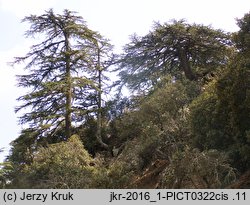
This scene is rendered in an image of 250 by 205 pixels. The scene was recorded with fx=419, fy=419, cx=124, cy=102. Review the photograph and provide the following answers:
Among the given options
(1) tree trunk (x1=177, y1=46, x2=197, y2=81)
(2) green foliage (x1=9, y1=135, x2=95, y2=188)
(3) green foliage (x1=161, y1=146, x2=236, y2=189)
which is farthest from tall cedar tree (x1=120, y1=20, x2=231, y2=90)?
(3) green foliage (x1=161, y1=146, x2=236, y2=189)

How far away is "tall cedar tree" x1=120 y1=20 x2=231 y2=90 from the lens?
911 inches

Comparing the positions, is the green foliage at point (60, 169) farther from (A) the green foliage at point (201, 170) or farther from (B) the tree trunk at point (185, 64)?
(B) the tree trunk at point (185, 64)

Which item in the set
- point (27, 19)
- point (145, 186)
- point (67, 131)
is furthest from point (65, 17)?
point (145, 186)

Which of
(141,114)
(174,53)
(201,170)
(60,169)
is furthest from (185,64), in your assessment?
(201,170)

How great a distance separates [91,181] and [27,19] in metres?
15.4

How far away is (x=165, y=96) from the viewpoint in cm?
1812

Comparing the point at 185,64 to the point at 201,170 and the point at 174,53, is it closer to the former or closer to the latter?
the point at 174,53

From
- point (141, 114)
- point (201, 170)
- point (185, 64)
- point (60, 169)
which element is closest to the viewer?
point (201, 170)

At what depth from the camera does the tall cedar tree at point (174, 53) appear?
75.9ft

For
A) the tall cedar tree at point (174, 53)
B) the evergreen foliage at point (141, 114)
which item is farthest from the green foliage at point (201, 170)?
the tall cedar tree at point (174, 53)

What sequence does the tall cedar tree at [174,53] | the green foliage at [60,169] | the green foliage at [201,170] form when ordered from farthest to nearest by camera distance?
the tall cedar tree at [174,53] → the green foliage at [60,169] → the green foliage at [201,170]

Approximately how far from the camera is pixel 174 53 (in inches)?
971

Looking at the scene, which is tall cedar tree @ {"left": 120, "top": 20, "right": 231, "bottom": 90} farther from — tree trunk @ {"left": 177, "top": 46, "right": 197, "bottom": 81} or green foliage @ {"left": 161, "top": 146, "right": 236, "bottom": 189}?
green foliage @ {"left": 161, "top": 146, "right": 236, "bottom": 189}

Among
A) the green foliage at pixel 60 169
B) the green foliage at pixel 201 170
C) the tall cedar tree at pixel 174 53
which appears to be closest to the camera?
the green foliage at pixel 201 170
